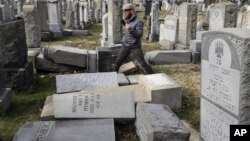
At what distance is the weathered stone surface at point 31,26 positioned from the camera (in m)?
10.5

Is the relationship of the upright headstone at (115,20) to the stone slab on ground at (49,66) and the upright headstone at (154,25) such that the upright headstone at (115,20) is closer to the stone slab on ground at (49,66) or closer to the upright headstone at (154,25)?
the stone slab on ground at (49,66)

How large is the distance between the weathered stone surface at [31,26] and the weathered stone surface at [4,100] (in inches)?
194

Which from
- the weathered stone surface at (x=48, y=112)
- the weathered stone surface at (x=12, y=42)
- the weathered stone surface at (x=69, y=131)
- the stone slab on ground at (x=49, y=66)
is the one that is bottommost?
the weathered stone surface at (x=69, y=131)

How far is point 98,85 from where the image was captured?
6.40 metres

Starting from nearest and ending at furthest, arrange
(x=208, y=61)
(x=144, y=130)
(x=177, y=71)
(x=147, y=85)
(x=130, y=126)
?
(x=208, y=61), (x=144, y=130), (x=130, y=126), (x=147, y=85), (x=177, y=71)

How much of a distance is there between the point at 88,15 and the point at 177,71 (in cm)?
1386

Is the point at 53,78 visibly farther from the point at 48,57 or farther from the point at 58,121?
the point at 58,121

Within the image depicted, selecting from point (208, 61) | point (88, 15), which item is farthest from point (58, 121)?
point (88, 15)

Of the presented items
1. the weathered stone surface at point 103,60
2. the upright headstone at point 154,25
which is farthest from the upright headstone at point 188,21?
the weathered stone surface at point 103,60

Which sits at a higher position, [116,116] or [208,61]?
[208,61]

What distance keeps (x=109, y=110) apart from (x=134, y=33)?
2741mm

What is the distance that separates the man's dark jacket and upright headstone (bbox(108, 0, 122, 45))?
331 cm

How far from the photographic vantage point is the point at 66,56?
7785 millimetres

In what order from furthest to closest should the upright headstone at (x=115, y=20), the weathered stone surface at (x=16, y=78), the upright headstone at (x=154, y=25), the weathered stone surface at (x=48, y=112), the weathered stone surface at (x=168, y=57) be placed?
the upright headstone at (x=154, y=25) < the upright headstone at (x=115, y=20) < the weathered stone surface at (x=168, y=57) < the weathered stone surface at (x=16, y=78) < the weathered stone surface at (x=48, y=112)
